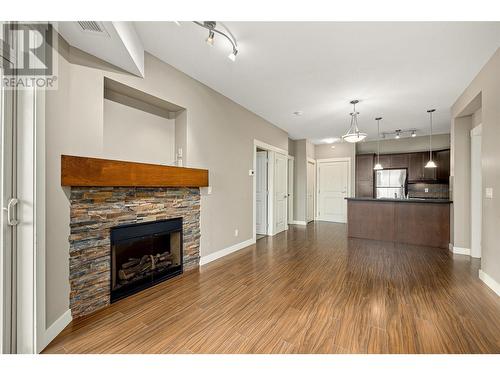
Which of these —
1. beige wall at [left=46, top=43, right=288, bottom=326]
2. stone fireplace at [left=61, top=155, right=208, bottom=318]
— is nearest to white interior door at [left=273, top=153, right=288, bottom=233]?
beige wall at [left=46, top=43, right=288, bottom=326]

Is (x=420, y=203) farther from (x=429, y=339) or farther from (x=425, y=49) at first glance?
(x=429, y=339)

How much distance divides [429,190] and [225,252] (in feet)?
21.4

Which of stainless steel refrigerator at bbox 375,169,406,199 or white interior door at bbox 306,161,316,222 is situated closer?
stainless steel refrigerator at bbox 375,169,406,199

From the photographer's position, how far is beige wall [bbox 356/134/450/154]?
21.9ft

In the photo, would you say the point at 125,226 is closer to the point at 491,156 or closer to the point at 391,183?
the point at 491,156

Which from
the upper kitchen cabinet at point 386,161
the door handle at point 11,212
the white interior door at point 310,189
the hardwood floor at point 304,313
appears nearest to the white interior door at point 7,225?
the door handle at point 11,212

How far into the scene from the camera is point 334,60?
109 inches

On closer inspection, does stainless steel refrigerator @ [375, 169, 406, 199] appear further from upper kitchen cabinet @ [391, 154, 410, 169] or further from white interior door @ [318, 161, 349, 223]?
white interior door @ [318, 161, 349, 223]

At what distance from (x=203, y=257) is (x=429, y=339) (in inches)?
108

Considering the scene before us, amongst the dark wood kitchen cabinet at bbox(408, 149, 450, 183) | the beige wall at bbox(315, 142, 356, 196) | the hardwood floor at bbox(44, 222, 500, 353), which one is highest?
the beige wall at bbox(315, 142, 356, 196)

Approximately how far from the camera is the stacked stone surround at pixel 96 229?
2.02 metres

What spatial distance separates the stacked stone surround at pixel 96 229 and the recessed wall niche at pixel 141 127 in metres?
0.57

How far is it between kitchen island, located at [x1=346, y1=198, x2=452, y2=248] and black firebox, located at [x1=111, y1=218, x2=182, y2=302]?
4.24 metres
